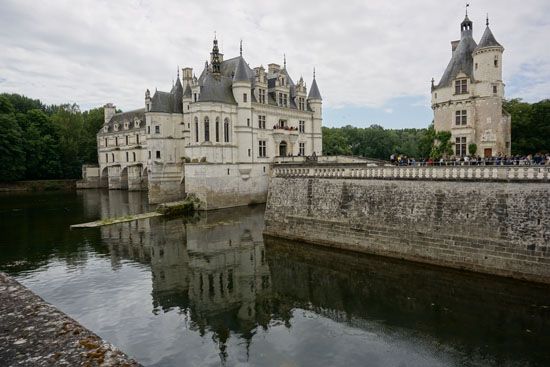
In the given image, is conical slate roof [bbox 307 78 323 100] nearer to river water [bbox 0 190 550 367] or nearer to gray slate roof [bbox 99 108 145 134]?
river water [bbox 0 190 550 367]

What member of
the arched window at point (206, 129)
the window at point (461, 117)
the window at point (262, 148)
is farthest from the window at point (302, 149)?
the window at point (461, 117)

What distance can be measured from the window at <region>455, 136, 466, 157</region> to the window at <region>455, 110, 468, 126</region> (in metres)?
0.97

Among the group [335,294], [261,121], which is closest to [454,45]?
[261,121]

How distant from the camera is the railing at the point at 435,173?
45.8 ft

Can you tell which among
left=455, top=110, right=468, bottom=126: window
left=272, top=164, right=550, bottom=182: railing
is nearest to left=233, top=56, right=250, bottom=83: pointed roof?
left=272, top=164, right=550, bottom=182: railing

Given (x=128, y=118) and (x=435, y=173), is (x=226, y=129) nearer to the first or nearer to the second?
(x=435, y=173)

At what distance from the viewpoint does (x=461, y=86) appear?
24.3 m

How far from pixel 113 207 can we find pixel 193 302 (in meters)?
25.7

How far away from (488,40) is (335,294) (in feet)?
61.8

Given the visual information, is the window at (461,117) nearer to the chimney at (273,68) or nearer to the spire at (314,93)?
the spire at (314,93)

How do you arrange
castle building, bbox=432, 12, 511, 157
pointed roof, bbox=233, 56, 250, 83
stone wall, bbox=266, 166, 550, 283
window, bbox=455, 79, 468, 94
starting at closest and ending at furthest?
1. stone wall, bbox=266, 166, 550, 283
2. castle building, bbox=432, 12, 511, 157
3. window, bbox=455, 79, 468, 94
4. pointed roof, bbox=233, 56, 250, 83

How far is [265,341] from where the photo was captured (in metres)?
10.6

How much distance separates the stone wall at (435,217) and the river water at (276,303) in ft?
2.45

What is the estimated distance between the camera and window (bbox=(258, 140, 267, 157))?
35.6 meters
